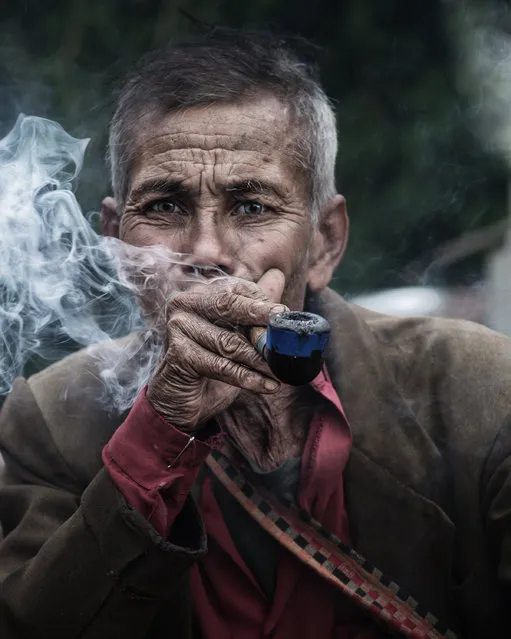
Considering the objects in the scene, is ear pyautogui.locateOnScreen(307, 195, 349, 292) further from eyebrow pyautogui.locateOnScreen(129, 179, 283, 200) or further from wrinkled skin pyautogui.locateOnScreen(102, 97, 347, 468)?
eyebrow pyautogui.locateOnScreen(129, 179, 283, 200)

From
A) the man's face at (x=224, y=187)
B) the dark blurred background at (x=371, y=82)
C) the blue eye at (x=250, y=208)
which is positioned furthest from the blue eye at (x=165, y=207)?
the dark blurred background at (x=371, y=82)

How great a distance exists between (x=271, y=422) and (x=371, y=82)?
2343mm

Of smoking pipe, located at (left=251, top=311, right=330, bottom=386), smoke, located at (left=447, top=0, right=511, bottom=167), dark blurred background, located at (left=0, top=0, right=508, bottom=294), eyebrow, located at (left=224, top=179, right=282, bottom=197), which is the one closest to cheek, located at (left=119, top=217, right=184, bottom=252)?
eyebrow, located at (left=224, top=179, right=282, bottom=197)

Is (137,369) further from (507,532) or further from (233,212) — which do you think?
(507,532)

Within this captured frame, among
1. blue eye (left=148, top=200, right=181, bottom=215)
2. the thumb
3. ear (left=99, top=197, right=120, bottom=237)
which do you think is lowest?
ear (left=99, top=197, right=120, bottom=237)

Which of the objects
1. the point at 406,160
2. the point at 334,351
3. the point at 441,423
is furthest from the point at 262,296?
the point at 406,160

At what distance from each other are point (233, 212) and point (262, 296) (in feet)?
2.21

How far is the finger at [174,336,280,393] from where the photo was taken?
2.05 meters

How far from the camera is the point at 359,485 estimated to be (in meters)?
2.82

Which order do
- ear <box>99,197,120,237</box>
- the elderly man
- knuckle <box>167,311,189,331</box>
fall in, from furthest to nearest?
1. ear <box>99,197,120,237</box>
2. the elderly man
3. knuckle <box>167,311,189,331</box>

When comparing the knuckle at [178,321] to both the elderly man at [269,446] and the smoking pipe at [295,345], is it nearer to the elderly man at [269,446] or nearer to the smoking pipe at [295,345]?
the elderly man at [269,446]

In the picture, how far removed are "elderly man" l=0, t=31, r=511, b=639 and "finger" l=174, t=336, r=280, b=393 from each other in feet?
0.37

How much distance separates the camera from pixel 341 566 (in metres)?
2.67

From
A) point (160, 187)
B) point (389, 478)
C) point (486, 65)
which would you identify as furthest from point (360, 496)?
point (486, 65)
